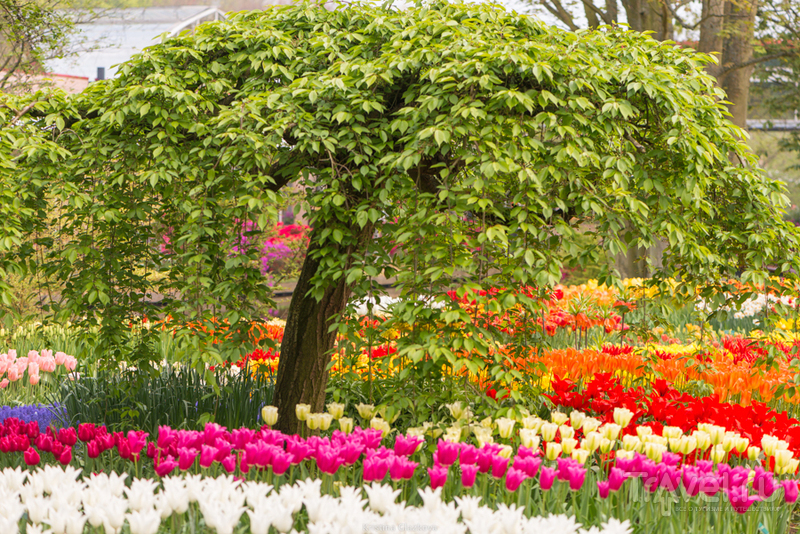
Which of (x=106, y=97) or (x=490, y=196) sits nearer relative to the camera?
(x=490, y=196)

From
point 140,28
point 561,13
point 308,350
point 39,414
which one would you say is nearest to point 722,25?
point 561,13

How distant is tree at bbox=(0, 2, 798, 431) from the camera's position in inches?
105

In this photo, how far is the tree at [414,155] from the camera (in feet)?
8.73

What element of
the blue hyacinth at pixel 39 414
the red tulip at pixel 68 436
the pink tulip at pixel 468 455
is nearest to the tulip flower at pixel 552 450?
the pink tulip at pixel 468 455

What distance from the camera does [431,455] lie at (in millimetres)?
3025

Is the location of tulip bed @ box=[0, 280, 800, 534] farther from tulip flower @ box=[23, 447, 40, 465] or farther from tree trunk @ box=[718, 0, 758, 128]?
tree trunk @ box=[718, 0, 758, 128]

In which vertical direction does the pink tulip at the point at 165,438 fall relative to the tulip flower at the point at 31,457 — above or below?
above

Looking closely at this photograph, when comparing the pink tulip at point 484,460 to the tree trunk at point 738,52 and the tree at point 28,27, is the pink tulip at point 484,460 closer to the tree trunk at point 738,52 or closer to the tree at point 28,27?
the tree at point 28,27

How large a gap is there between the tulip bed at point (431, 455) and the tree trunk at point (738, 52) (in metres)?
6.33

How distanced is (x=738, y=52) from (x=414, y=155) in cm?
887

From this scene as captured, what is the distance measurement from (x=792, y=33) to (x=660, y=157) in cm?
948

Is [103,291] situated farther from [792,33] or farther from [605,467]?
[792,33]

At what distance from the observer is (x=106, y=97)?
3.16m

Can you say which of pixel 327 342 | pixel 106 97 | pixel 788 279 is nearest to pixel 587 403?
pixel 788 279
